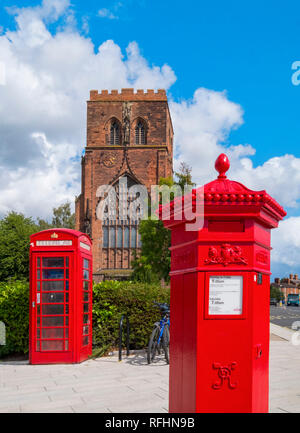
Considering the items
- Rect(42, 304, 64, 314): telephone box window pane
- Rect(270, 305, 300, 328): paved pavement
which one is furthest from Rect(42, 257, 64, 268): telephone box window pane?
A: Rect(270, 305, 300, 328): paved pavement

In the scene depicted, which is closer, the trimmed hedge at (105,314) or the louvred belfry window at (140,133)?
the trimmed hedge at (105,314)

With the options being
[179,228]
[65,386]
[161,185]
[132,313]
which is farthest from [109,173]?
[179,228]

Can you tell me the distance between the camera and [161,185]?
33.5 m

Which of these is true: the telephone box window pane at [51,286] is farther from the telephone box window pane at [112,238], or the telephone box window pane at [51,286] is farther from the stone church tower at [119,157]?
the telephone box window pane at [112,238]

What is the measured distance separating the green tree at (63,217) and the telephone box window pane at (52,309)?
5332cm

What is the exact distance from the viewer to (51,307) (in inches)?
360

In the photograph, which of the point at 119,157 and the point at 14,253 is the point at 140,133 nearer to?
the point at 119,157

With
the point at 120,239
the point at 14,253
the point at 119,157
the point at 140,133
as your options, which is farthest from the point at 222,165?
the point at 140,133

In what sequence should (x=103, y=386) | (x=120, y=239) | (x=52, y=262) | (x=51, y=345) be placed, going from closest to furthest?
(x=103, y=386) < (x=51, y=345) < (x=52, y=262) < (x=120, y=239)

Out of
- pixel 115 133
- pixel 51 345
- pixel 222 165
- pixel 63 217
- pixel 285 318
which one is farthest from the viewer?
pixel 63 217

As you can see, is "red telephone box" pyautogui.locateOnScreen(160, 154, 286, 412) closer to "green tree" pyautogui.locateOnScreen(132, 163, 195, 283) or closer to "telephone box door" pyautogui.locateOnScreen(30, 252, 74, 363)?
"telephone box door" pyautogui.locateOnScreen(30, 252, 74, 363)

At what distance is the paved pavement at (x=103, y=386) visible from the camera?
5.64 metres

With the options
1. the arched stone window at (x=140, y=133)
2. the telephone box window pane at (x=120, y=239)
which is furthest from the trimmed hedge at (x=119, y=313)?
the arched stone window at (x=140, y=133)

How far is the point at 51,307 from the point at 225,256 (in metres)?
6.69
